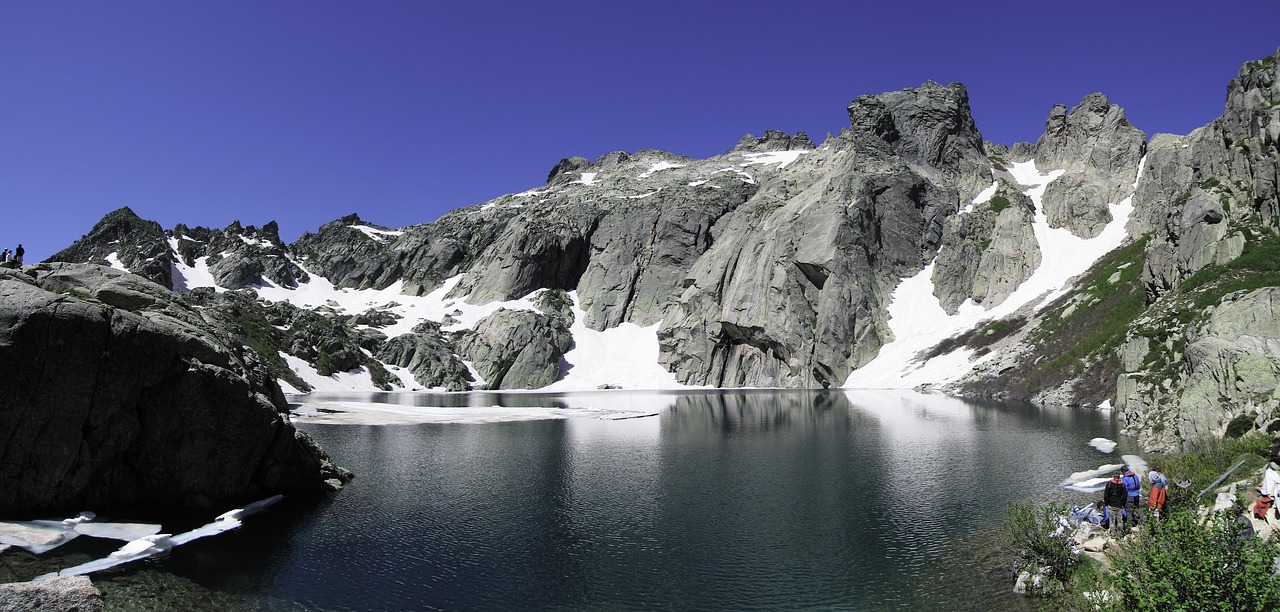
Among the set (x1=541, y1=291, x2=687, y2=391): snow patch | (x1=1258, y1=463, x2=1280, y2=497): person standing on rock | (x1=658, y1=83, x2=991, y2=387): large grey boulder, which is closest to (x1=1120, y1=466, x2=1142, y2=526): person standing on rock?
(x1=1258, y1=463, x2=1280, y2=497): person standing on rock

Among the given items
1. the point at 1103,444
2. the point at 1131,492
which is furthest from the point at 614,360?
the point at 1131,492

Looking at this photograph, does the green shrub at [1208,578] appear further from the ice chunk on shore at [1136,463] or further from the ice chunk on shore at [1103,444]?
the ice chunk on shore at [1103,444]

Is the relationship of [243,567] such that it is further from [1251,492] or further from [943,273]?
[943,273]

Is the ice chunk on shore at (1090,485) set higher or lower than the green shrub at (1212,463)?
lower

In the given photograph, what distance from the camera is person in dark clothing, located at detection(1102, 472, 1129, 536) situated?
64.2ft

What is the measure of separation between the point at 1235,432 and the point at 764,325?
103m

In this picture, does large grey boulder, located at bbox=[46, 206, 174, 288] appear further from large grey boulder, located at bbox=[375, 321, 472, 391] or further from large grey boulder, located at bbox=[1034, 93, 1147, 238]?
large grey boulder, located at bbox=[1034, 93, 1147, 238]

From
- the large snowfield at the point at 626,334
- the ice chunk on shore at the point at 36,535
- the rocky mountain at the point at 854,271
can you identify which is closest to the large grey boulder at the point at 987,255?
the rocky mountain at the point at 854,271

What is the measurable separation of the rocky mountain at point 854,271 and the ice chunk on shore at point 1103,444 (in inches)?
145

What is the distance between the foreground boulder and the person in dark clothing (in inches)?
1316

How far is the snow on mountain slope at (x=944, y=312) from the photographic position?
363 feet

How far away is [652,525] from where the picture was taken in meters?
25.8

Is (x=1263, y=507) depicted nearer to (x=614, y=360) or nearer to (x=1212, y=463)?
(x=1212, y=463)

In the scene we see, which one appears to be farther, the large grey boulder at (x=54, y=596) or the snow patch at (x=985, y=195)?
the snow patch at (x=985, y=195)
